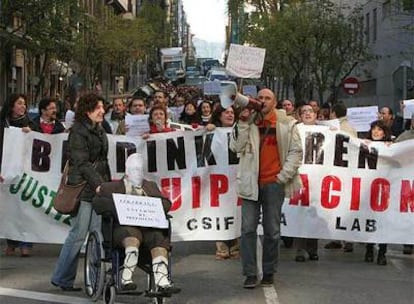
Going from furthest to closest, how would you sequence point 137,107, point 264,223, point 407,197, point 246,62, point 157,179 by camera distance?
point 137,107 < point 246,62 < point 157,179 < point 407,197 < point 264,223

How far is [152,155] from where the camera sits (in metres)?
10.2

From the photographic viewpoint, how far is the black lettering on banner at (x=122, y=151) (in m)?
10.2

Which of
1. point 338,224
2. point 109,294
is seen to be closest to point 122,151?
point 338,224

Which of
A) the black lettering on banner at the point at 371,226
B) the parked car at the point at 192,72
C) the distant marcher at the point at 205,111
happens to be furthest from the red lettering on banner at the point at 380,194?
the parked car at the point at 192,72

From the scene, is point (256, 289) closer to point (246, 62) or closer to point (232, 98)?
point (232, 98)

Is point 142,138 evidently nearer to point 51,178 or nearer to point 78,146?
point 51,178

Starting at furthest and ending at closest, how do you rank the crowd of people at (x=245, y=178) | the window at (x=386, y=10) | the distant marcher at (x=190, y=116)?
the window at (x=386, y=10)
the distant marcher at (x=190, y=116)
the crowd of people at (x=245, y=178)

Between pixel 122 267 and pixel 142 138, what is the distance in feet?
11.3

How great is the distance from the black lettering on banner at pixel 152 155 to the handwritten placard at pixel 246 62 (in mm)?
1745

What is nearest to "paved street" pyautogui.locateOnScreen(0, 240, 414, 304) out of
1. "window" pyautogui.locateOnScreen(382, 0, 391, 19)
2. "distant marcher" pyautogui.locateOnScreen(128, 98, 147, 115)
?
"distant marcher" pyautogui.locateOnScreen(128, 98, 147, 115)

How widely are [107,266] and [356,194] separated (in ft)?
12.3

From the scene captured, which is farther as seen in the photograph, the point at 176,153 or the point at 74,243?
the point at 176,153

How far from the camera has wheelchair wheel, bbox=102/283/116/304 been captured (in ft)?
22.7

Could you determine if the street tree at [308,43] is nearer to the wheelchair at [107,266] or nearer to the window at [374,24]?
the window at [374,24]
